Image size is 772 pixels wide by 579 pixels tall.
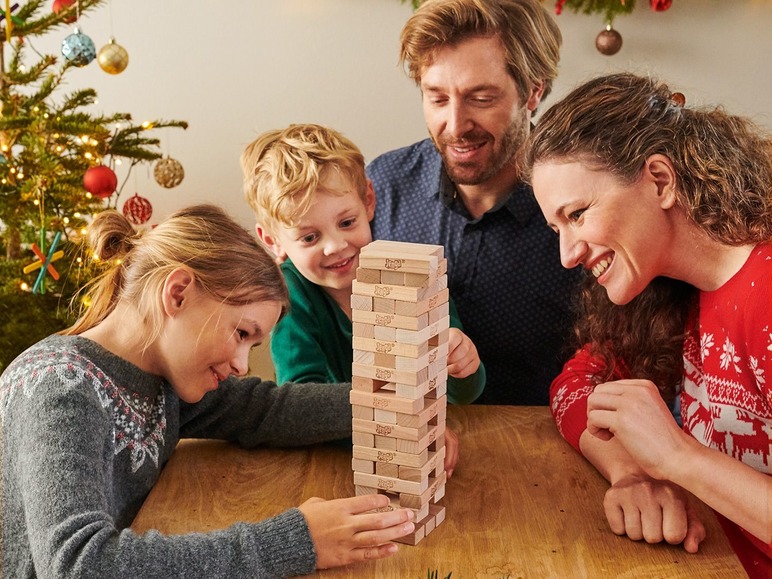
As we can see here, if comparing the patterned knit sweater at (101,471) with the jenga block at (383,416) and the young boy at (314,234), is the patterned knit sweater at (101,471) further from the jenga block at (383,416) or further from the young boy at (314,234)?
the young boy at (314,234)

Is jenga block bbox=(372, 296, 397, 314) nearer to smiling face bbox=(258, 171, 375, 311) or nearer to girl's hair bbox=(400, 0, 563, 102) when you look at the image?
smiling face bbox=(258, 171, 375, 311)

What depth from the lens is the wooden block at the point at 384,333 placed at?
4.25 feet

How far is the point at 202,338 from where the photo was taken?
1.49 meters

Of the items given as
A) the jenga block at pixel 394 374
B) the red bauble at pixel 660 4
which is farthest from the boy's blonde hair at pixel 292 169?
the red bauble at pixel 660 4

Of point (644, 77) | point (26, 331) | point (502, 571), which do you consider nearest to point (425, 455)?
point (502, 571)

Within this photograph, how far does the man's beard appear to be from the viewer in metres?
2.22

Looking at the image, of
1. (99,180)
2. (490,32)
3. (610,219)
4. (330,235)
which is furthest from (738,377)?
(99,180)

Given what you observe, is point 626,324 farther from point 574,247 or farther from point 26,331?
point 26,331

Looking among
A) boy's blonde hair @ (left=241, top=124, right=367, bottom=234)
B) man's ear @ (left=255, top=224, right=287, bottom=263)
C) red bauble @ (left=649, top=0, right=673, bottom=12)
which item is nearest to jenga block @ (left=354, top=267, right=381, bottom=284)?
boy's blonde hair @ (left=241, top=124, right=367, bottom=234)

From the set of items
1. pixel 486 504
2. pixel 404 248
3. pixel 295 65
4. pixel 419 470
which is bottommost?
pixel 486 504

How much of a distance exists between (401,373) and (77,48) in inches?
75.5

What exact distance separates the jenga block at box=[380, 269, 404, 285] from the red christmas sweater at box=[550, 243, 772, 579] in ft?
1.85

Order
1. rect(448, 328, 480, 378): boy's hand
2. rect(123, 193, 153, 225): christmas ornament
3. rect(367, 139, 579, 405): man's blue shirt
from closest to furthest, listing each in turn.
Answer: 1. rect(448, 328, 480, 378): boy's hand
2. rect(367, 139, 579, 405): man's blue shirt
3. rect(123, 193, 153, 225): christmas ornament

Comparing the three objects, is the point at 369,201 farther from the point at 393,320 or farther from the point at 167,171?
the point at 167,171
